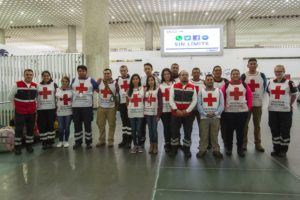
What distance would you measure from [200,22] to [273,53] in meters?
4.98

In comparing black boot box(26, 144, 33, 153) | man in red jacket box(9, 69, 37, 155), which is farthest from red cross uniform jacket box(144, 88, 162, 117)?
black boot box(26, 144, 33, 153)

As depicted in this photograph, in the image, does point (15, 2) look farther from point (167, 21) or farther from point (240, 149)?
point (240, 149)

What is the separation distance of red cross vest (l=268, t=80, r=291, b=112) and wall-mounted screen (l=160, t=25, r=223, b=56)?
362 inches

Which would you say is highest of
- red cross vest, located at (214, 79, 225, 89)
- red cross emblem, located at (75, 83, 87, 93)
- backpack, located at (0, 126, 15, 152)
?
red cross vest, located at (214, 79, 225, 89)

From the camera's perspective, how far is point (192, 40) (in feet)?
44.7

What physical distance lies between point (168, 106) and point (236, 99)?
1.04 m

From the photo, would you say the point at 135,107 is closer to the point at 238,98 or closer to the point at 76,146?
the point at 76,146

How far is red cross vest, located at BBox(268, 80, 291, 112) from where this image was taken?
446 cm

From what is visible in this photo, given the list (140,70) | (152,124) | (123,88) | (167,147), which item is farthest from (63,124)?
(140,70)

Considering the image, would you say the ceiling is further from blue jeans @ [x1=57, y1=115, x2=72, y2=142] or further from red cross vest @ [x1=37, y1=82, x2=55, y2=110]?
blue jeans @ [x1=57, y1=115, x2=72, y2=142]

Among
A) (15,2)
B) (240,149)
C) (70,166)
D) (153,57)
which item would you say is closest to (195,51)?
(153,57)

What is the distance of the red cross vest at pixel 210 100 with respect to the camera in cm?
448

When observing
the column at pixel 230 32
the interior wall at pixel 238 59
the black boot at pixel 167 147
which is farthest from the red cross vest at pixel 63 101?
the column at pixel 230 32

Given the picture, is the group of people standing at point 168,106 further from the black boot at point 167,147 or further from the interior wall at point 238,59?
the interior wall at point 238,59
